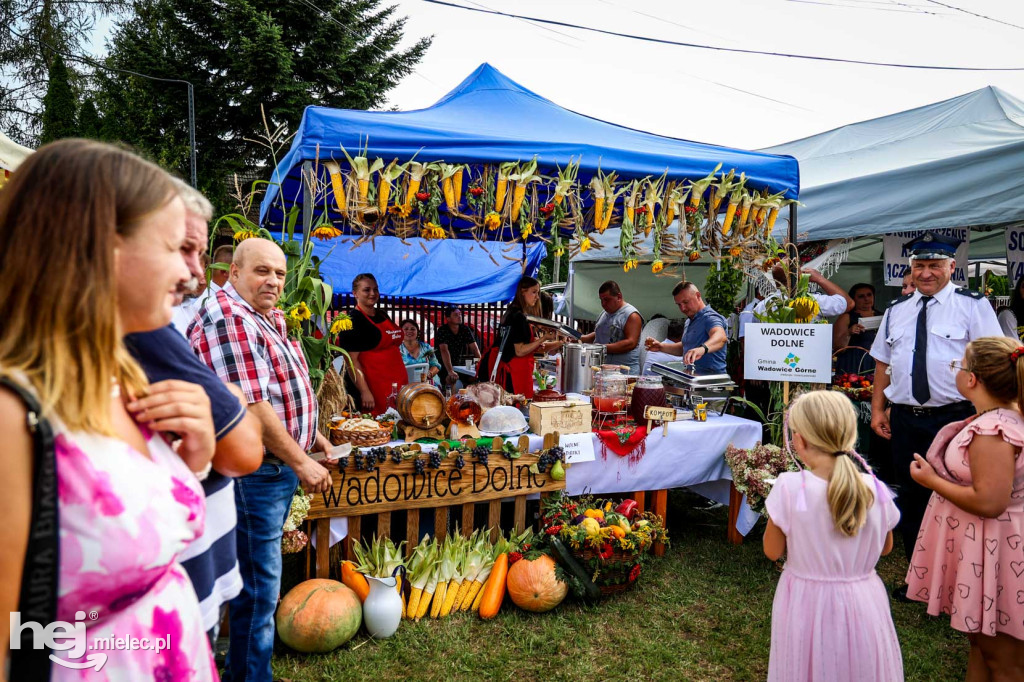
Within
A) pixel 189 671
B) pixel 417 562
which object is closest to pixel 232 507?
pixel 189 671

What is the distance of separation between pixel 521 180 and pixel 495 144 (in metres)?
0.29

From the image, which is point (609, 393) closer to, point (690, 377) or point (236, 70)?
point (690, 377)

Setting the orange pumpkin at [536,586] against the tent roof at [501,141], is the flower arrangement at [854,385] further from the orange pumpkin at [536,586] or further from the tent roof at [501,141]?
Answer: the orange pumpkin at [536,586]

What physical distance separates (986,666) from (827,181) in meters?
5.21

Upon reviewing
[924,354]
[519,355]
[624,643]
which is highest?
[924,354]

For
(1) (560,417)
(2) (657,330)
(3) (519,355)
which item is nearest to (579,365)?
(3) (519,355)

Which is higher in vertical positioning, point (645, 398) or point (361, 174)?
point (361, 174)

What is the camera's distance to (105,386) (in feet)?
2.75

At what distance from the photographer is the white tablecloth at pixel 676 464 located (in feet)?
12.6

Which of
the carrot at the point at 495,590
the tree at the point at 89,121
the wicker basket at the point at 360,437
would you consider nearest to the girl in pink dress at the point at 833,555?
the carrot at the point at 495,590

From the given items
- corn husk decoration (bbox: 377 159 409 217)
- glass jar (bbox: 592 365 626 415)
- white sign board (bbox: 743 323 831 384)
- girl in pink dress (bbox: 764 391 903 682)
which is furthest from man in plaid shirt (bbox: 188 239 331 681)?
white sign board (bbox: 743 323 831 384)

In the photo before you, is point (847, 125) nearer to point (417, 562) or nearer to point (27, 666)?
point (417, 562)

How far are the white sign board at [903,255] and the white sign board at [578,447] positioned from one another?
4.11 metres

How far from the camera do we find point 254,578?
233 cm
